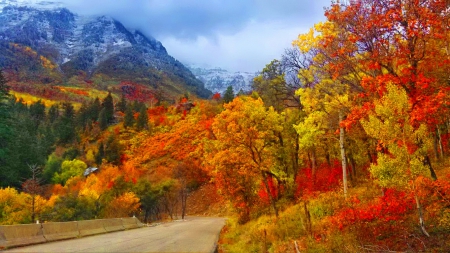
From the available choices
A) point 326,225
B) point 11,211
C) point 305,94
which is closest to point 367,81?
point 326,225

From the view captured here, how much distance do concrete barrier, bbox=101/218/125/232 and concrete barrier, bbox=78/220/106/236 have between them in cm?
71

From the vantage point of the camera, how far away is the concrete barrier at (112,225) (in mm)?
23703

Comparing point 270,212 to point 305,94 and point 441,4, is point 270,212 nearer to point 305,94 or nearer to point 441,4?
point 305,94

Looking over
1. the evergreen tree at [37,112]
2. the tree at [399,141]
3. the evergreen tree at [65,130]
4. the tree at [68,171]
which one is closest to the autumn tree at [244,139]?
the tree at [399,141]

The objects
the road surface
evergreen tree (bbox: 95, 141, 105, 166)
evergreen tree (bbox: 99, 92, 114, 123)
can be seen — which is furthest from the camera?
evergreen tree (bbox: 99, 92, 114, 123)

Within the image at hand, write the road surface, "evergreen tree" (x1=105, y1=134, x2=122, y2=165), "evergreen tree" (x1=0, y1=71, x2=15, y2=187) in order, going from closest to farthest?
1. the road surface
2. "evergreen tree" (x1=0, y1=71, x2=15, y2=187)
3. "evergreen tree" (x1=105, y1=134, x2=122, y2=165)

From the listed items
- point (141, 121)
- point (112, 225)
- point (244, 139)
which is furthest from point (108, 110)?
point (244, 139)

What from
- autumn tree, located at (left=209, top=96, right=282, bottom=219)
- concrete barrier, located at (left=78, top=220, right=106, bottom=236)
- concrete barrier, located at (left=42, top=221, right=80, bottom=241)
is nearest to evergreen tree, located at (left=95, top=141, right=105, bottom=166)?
autumn tree, located at (left=209, top=96, right=282, bottom=219)

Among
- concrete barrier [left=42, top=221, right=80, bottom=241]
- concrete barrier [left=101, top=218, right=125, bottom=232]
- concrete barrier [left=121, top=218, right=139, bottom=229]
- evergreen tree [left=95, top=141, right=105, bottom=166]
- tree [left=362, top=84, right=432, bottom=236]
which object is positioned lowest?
concrete barrier [left=121, top=218, right=139, bottom=229]

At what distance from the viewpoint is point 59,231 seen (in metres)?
16.5

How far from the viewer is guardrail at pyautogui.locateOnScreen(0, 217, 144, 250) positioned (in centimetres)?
1255

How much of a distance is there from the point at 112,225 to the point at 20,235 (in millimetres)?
12559

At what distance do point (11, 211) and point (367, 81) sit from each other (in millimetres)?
50308

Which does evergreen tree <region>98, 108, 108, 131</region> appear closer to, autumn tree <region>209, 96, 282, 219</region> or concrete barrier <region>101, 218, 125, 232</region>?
concrete barrier <region>101, 218, 125, 232</region>
